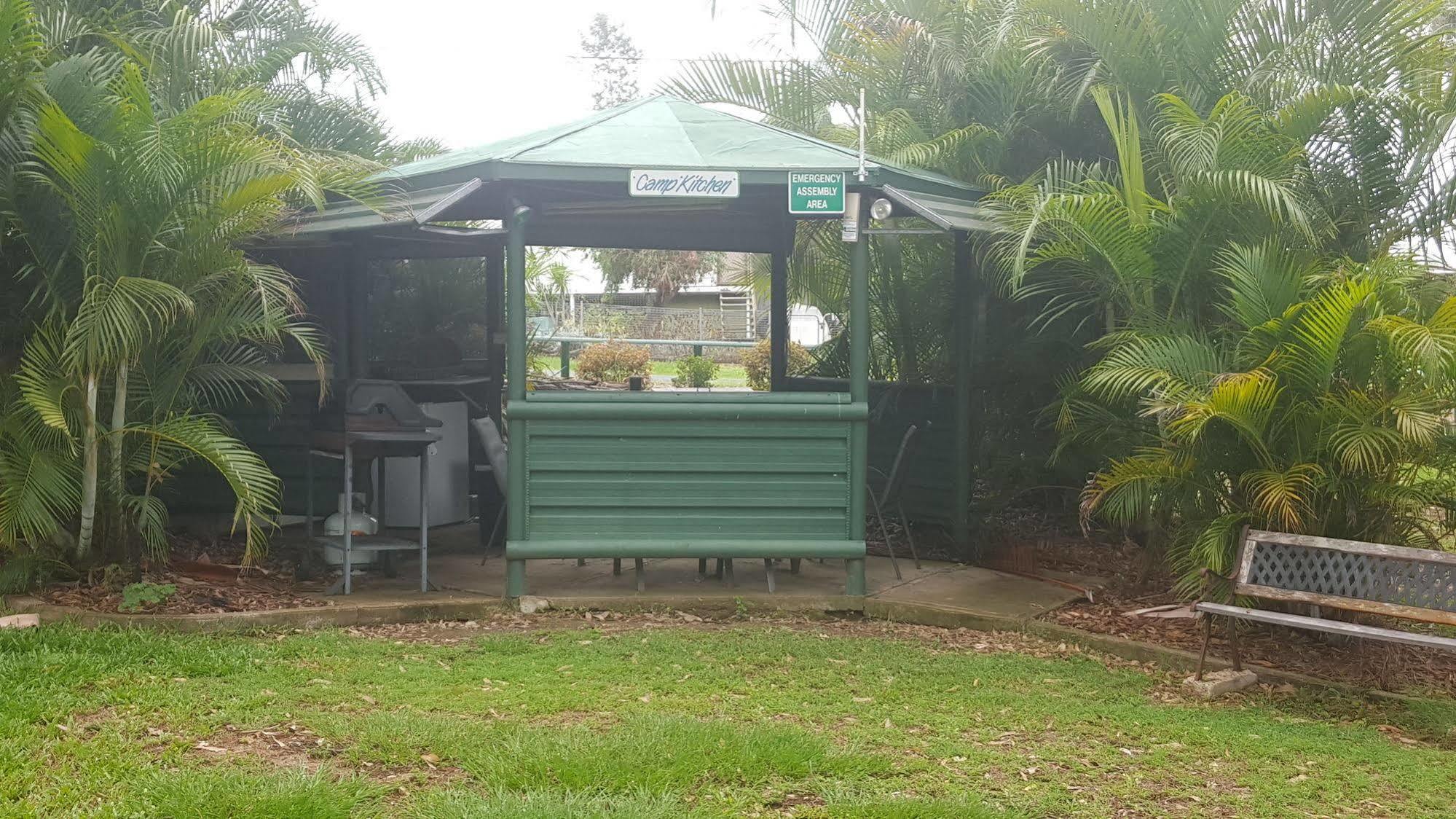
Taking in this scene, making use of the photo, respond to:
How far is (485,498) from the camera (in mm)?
8750

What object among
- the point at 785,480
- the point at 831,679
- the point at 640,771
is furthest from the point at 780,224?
the point at 640,771

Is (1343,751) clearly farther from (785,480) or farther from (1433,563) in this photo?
(785,480)

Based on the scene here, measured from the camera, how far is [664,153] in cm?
719

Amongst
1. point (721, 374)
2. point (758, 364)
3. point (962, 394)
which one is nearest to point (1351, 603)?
point (962, 394)

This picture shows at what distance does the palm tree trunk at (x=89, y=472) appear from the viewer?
632cm

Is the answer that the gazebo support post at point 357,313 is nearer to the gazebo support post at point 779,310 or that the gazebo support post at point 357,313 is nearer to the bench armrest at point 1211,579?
the gazebo support post at point 779,310

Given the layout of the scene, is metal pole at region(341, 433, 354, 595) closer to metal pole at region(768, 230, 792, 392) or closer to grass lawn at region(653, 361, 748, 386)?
metal pole at region(768, 230, 792, 392)

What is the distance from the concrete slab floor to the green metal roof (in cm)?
235

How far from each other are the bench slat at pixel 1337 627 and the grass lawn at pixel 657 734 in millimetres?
376

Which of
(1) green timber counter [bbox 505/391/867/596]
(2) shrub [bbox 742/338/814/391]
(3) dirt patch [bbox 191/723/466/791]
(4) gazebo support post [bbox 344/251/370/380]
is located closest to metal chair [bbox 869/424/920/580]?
(1) green timber counter [bbox 505/391/867/596]

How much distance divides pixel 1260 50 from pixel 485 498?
18.4 ft

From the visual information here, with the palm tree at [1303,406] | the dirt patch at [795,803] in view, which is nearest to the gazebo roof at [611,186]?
the palm tree at [1303,406]

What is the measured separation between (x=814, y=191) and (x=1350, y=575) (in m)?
3.29

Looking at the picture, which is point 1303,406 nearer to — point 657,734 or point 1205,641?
point 1205,641
